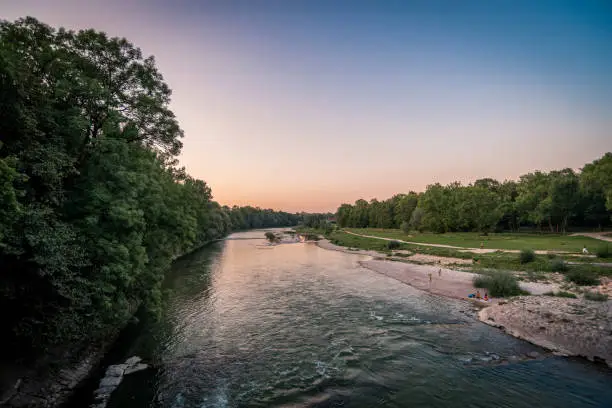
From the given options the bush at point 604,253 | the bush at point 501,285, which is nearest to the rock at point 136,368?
the bush at point 501,285

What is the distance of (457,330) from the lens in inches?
826

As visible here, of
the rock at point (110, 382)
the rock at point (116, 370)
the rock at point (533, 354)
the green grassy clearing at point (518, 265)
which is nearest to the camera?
the rock at point (110, 382)

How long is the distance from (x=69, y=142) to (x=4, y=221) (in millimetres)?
5547

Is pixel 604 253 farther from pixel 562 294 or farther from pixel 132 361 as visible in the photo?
pixel 132 361

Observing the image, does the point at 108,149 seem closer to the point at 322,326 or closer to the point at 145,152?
the point at 145,152

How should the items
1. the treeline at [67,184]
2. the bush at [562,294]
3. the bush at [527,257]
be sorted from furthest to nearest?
the bush at [527,257], the bush at [562,294], the treeline at [67,184]

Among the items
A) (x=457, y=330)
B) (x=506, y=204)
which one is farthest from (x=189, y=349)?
(x=506, y=204)

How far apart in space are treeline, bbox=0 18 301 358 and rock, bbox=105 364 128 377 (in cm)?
213

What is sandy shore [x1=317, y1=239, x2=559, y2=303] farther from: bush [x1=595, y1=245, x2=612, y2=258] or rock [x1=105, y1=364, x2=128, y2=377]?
rock [x1=105, y1=364, x2=128, y2=377]

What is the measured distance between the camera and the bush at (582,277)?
2794cm

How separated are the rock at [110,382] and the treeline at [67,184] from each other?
Answer: 2688mm

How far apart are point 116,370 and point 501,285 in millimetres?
31542

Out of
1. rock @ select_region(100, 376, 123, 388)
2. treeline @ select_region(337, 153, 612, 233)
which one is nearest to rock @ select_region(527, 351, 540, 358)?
rock @ select_region(100, 376, 123, 388)

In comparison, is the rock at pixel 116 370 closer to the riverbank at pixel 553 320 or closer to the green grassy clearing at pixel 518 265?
the riverbank at pixel 553 320
